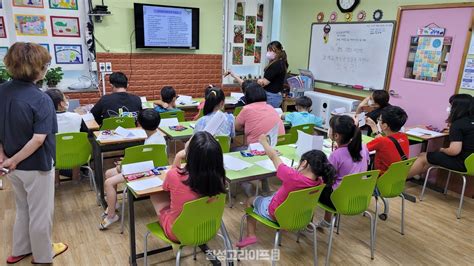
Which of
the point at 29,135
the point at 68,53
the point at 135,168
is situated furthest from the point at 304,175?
the point at 68,53

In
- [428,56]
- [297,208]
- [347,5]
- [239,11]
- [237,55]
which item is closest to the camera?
[297,208]

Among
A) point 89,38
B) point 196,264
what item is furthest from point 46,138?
point 89,38

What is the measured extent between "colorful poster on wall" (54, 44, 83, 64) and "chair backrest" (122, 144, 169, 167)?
10.6 feet

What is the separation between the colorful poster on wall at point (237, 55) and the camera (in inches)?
258

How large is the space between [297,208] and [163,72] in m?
4.32

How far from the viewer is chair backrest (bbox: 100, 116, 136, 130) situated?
375 centimetres

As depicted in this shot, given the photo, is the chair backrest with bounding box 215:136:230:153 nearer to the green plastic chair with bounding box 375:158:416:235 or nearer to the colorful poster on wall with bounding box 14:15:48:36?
the green plastic chair with bounding box 375:158:416:235

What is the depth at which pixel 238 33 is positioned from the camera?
6488 mm

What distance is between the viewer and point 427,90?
4645mm

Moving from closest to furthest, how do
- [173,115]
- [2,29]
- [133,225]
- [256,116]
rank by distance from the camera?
1. [133,225]
2. [256,116]
3. [173,115]
4. [2,29]

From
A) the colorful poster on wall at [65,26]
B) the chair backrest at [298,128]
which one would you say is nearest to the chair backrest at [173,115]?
the chair backrest at [298,128]

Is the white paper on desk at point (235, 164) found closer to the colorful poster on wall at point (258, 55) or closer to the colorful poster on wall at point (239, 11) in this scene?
the colorful poster on wall at point (239, 11)

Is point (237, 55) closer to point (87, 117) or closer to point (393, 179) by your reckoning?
point (87, 117)

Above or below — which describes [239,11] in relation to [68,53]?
above
